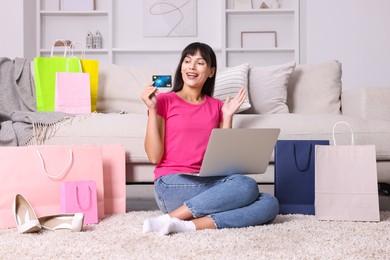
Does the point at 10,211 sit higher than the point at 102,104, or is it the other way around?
the point at 102,104

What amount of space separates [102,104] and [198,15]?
2.49m

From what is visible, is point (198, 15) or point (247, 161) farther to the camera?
point (198, 15)

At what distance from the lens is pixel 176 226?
1.54 meters

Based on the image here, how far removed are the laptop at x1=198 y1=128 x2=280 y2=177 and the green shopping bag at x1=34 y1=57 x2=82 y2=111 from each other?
1183mm

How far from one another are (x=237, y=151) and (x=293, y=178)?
0.40m

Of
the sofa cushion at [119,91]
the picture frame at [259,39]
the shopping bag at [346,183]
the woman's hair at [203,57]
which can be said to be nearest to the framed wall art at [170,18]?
the picture frame at [259,39]

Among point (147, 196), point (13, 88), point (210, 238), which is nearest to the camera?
point (210, 238)

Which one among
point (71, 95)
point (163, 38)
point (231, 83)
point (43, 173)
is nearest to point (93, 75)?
point (71, 95)

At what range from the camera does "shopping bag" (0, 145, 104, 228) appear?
5.79 ft

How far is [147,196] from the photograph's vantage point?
317cm

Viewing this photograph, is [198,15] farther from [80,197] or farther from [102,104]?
[80,197]

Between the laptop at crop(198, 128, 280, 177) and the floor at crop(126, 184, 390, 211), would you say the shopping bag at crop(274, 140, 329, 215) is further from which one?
the floor at crop(126, 184, 390, 211)

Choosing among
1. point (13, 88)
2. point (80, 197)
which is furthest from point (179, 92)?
point (13, 88)

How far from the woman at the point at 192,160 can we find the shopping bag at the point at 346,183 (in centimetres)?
21
